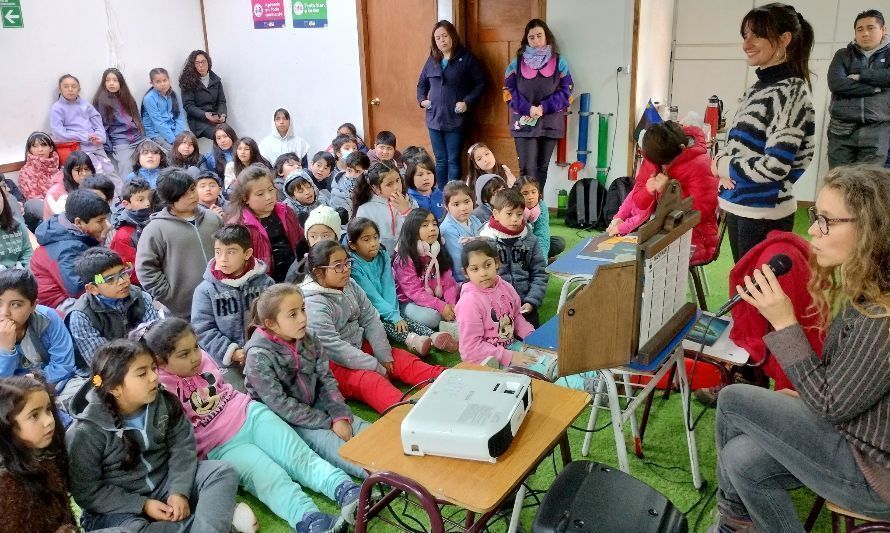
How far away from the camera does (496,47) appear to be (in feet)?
19.8

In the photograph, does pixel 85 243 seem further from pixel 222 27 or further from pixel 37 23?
pixel 222 27

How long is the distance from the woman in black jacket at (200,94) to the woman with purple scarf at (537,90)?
10.0ft

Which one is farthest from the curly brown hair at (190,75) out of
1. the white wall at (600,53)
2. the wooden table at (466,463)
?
the wooden table at (466,463)

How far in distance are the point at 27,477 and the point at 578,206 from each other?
4.61 meters

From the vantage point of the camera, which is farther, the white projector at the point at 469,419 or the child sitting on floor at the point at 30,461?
the child sitting on floor at the point at 30,461

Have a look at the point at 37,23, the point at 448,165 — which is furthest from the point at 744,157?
the point at 37,23

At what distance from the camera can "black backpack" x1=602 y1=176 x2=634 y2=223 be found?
5.60 m

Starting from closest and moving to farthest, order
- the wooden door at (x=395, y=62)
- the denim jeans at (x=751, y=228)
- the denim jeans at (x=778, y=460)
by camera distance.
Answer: the denim jeans at (x=778, y=460) < the denim jeans at (x=751, y=228) < the wooden door at (x=395, y=62)

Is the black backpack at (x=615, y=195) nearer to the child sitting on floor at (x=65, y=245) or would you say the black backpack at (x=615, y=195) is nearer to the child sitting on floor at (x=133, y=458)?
the child sitting on floor at (x=65, y=245)

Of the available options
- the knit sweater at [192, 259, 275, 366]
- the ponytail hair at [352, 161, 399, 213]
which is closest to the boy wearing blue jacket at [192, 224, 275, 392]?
the knit sweater at [192, 259, 275, 366]

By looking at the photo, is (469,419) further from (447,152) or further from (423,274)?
(447,152)

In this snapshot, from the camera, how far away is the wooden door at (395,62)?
20.5ft

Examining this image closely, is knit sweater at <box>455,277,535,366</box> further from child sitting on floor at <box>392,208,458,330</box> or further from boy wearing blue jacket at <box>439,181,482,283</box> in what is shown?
boy wearing blue jacket at <box>439,181,482,283</box>

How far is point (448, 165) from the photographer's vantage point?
6.14m
